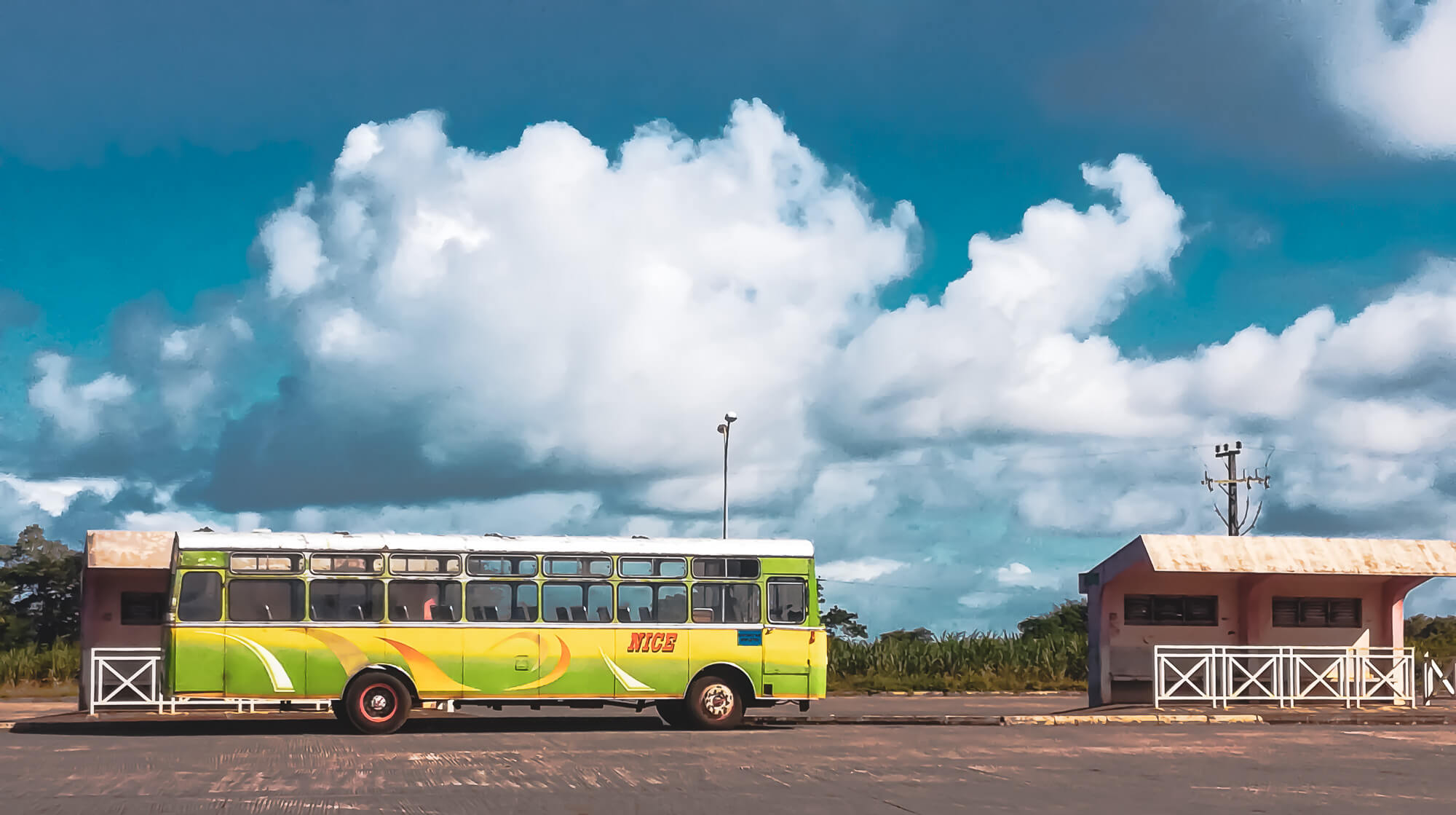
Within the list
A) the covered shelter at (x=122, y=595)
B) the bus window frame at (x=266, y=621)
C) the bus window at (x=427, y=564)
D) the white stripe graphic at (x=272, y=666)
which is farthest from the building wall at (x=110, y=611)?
the bus window at (x=427, y=564)

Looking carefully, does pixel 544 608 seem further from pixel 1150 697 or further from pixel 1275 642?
pixel 1275 642

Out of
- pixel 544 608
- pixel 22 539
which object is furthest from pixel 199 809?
pixel 22 539

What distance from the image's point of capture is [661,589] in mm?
24344

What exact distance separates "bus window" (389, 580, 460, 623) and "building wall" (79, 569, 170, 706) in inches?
272

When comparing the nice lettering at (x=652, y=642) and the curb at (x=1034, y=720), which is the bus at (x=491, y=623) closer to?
the nice lettering at (x=652, y=642)

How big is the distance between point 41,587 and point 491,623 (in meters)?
34.8

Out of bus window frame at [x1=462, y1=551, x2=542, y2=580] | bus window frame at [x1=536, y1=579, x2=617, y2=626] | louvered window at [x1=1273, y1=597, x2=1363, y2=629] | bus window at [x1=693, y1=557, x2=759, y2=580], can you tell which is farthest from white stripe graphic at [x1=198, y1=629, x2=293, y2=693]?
louvered window at [x1=1273, y1=597, x2=1363, y2=629]

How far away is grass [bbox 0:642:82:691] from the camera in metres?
37.7

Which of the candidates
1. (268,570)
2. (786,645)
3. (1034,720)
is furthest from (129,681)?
(1034,720)

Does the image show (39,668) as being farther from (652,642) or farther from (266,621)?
(652,642)

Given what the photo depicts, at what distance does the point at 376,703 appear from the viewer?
23.1m

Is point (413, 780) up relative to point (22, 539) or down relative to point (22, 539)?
down

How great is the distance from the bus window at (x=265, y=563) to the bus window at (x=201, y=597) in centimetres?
29

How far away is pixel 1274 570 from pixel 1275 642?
7.79ft
